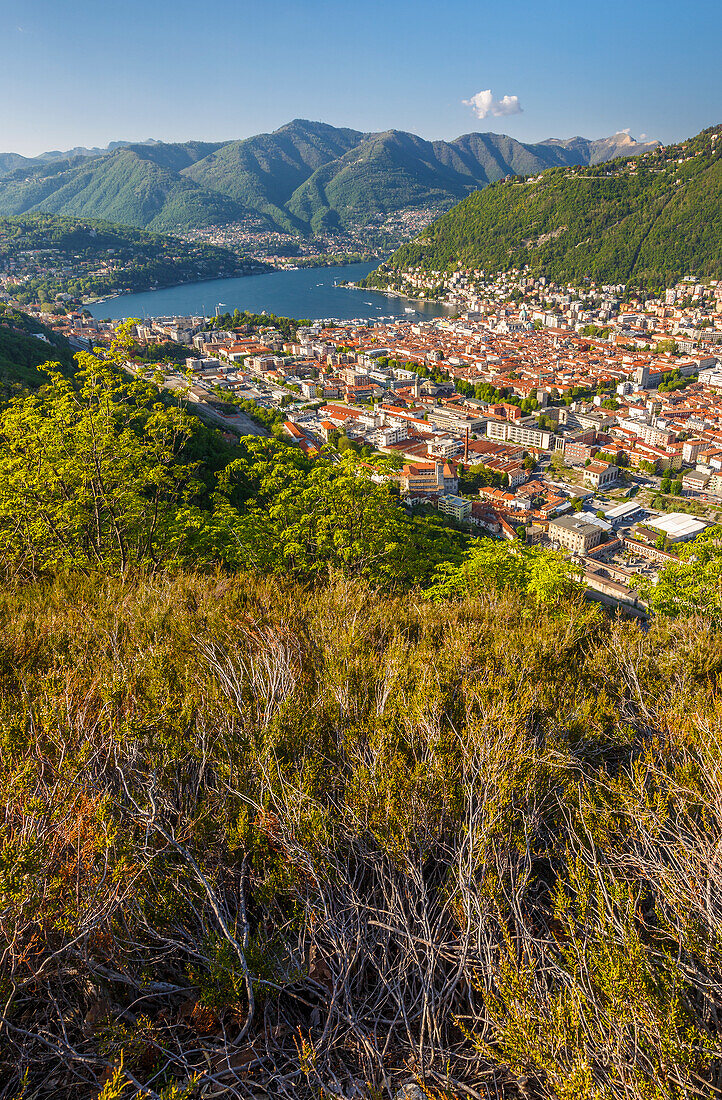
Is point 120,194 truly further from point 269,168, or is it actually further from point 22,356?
point 22,356

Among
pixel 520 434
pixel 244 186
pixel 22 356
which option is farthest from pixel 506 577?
pixel 244 186

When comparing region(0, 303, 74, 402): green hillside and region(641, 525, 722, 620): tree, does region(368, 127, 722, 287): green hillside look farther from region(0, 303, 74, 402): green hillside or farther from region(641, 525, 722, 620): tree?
region(641, 525, 722, 620): tree

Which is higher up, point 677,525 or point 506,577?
point 506,577

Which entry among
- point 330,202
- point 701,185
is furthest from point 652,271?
point 330,202

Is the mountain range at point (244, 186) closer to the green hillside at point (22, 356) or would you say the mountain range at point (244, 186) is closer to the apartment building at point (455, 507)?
the green hillside at point (22, 356)

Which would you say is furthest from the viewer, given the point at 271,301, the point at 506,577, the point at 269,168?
the point at 269,168

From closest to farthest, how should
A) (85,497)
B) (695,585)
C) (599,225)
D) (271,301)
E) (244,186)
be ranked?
(85,497) < (695,585) < (271,301) < (599,225) < (244,186)
